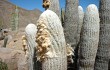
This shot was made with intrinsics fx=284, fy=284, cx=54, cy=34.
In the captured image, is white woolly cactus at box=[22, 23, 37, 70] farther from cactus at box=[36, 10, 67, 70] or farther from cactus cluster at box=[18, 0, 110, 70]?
cactus at box=[36, 10, 67, 70]

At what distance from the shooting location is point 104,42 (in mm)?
6801

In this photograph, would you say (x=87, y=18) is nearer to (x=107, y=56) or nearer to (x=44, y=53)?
(x=107, y=56)

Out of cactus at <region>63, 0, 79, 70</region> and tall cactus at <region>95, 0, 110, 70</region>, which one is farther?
cactus at <region>63, 0, 79, 70</region>

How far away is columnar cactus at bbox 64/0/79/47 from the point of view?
7.96 metres

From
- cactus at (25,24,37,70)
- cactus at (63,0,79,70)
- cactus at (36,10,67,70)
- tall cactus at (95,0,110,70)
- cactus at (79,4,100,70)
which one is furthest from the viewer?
cactus at (63,0,79,70)

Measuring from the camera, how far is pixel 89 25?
6.24 meters

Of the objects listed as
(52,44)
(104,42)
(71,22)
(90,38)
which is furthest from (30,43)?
(71,22)

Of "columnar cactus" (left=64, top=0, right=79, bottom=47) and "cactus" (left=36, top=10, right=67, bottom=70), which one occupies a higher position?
"columnar cactus" (left=64, top=0, right=79, bottom=47)

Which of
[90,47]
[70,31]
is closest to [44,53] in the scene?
[90,47]

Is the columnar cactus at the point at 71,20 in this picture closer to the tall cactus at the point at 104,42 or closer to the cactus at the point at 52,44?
the tall cactus at the point at 104,42

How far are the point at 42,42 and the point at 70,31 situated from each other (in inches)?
141

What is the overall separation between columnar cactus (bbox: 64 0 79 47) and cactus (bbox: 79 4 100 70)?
1.59 meters

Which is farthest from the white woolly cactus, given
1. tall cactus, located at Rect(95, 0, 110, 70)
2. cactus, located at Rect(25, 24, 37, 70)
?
tall cactus, located at Rect(95, 0, 110, 70)

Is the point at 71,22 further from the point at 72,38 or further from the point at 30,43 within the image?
the point at 30,43
